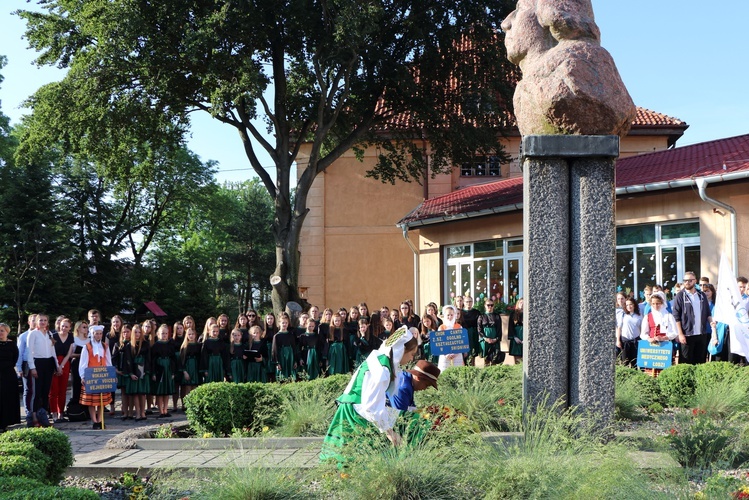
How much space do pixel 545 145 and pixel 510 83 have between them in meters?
19.1

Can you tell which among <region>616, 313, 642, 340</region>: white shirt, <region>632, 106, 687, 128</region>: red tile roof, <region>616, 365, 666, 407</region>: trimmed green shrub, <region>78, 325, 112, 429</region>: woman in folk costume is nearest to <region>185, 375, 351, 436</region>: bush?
<region>616, 365, 666, 407</region>: trimmed green shrub

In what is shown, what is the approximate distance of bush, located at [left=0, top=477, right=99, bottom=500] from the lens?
509 cm

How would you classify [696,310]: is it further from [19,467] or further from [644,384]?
[19,467]

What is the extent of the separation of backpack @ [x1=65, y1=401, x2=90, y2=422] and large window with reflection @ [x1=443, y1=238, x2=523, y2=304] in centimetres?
1261

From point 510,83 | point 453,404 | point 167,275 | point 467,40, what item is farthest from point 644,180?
point 167,275

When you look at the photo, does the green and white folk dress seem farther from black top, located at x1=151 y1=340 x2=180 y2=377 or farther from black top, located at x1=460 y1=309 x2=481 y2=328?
black top, located at x1=460 y1=309 x2=481 y2=328

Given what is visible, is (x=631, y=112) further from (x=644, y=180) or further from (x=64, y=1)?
(x=64, y=1)

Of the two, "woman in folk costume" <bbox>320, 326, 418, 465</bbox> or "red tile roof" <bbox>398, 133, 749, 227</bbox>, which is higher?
"red tile roof" <bbox>398, 133, 749, 227</bbox>

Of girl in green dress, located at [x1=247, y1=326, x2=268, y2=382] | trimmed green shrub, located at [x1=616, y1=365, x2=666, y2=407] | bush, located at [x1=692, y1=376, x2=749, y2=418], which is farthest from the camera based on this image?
girl in green dress, located at [x1=247, y1=326, x2=268, y2=382]

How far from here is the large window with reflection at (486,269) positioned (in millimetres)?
24766

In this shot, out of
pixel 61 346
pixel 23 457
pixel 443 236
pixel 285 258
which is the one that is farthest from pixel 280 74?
pixel 23 457

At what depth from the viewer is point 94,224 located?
137 feet

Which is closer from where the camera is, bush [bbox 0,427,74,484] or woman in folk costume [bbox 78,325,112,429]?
bush [bbox 0,427,74,484]

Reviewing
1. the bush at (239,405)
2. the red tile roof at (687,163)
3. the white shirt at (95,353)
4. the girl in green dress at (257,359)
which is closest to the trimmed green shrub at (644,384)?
the bush at (239,405)
